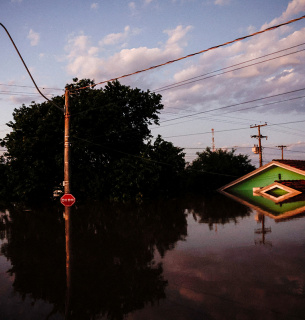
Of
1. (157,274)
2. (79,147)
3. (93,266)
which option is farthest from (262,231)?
(79,147)

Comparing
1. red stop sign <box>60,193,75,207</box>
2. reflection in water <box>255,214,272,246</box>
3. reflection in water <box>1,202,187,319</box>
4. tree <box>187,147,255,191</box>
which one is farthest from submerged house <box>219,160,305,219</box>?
red stop sign <box>60,193,75,207</box>

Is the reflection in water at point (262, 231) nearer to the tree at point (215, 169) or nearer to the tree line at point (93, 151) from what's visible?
the tree line at point (93, 151)

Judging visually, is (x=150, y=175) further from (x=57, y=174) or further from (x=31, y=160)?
(x=31, y=160)

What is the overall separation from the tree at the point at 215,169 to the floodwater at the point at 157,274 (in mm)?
28823

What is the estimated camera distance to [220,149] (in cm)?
4494

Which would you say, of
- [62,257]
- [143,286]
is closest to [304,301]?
[143,286]

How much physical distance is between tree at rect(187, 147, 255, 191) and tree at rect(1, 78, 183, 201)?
12.5 m

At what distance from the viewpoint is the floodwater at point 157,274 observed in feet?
17.8

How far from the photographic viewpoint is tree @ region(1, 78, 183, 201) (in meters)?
28.7

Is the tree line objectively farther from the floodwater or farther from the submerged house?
the floodwater

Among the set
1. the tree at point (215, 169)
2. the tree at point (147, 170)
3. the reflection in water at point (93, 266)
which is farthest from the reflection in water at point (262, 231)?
the tree at point (215, 169)

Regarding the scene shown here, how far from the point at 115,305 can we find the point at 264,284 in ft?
11.7

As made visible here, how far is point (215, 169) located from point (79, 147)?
22635mm

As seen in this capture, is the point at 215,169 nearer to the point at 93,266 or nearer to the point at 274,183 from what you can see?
the point at 274,183
